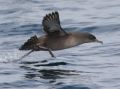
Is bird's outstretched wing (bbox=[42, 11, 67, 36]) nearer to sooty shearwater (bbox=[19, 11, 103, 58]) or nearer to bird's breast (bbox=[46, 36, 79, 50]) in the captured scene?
sooty shearwater (bbox=[19, 11, 103, 58])

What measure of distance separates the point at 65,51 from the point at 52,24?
4.58 feet

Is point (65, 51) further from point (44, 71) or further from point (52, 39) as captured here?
point (44, 71)

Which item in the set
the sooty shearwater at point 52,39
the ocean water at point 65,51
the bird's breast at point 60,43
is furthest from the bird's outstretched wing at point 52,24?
the ocean water at point 65,51

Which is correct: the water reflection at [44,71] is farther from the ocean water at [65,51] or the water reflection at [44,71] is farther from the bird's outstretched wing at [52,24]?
the bird's outstretched wing at [52,24]

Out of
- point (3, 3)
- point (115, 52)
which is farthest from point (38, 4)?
point (115, 52)

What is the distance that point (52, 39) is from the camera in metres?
12.2

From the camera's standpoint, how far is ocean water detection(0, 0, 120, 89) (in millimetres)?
10508

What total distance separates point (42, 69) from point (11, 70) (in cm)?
64

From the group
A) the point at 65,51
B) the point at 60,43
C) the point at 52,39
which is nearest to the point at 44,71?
the point at 60,43

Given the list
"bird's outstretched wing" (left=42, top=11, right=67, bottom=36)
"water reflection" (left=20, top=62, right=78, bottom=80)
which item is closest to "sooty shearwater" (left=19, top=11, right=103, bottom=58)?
"bird's outstretched wing" (left=42, top=11, right=67, bottom=36)

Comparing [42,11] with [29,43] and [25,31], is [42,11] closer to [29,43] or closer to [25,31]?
[25,31]

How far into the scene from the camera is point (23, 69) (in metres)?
11.5

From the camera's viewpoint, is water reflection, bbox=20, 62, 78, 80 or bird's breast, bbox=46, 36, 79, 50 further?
bird's breast, bbox=46, 36, 79, 50

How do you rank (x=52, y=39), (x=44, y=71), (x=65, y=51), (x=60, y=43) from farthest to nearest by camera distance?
(x=65, y=51) < (x=52, y=39) < (x=60, y=43) < (x=44, y=71)
